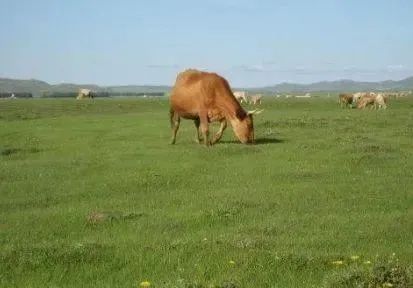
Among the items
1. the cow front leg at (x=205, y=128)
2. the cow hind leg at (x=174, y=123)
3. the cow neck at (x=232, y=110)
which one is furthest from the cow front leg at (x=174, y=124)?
the cow neck at (x=232, y=110)

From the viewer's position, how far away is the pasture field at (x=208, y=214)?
9.66m

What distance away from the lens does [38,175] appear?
765 inches

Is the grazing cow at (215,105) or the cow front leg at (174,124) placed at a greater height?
the grazing cow at (215,105)

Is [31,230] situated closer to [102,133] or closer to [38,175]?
[38,175]

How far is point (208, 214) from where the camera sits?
13.5 m

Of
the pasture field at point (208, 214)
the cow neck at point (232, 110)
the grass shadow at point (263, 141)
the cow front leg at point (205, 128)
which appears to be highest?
the cow neck at point (232, 110)

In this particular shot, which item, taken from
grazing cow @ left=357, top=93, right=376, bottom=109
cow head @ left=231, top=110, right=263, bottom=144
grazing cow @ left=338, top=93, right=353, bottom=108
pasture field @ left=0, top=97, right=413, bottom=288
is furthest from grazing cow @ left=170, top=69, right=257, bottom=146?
grazing cow @ left=338, top=93, right=353, bottom=108

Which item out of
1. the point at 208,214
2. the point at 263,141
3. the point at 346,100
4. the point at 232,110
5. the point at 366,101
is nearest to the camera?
the point at 208,214

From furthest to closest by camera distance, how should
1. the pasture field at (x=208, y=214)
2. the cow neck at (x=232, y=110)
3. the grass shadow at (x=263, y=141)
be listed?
the grass shadow at (x=263, y=141), the cow neck at (x=232, y=110), the pasture field at (x=208, y=214)

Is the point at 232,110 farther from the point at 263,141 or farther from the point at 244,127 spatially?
the point at 263,141

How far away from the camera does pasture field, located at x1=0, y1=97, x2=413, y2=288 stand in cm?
966

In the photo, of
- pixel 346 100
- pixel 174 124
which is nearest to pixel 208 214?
pixel 174 124

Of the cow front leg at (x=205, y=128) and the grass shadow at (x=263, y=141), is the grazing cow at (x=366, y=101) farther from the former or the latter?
the cow front leg at (x=205, y=128)

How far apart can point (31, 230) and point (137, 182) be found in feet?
17.8
